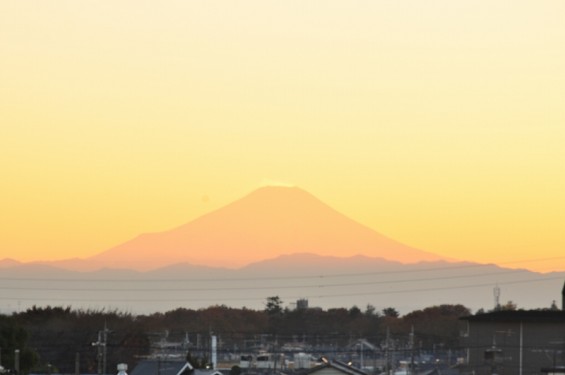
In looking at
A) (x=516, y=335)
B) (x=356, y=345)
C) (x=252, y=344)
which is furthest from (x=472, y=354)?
(x=252, y=344)

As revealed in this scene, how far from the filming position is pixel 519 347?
7419 centimetres

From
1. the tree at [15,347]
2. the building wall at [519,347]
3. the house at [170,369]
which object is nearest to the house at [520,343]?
the building wall at [519,347]

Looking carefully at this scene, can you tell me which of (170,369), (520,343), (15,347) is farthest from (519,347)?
(15,347)

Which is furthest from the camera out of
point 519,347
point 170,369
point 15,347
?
point 15,347

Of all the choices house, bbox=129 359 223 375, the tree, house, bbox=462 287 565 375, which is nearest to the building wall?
house, bbox=462 287 565 375

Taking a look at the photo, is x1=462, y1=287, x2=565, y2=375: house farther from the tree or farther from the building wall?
the tree

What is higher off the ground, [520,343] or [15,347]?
[520,343]

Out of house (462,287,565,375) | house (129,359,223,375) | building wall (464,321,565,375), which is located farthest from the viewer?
house (462,287,565,375)

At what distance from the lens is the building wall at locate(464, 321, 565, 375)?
72.4 m

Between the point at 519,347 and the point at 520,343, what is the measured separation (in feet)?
0.71

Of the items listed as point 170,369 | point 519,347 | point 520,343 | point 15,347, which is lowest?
point 170,369

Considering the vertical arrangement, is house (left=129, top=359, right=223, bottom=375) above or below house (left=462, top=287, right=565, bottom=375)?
below

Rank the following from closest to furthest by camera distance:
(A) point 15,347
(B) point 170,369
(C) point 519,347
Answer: (B) point 170,369
(C) point 519,347
(A) point 15,347

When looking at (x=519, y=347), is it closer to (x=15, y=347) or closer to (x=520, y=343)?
(x=520, y=343)
